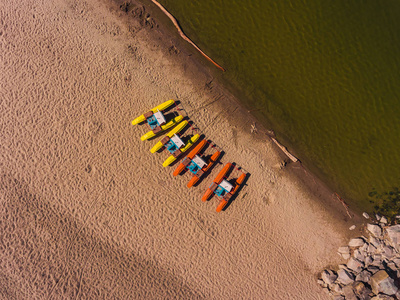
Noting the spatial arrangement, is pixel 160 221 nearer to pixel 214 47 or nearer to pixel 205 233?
pixel 205 233

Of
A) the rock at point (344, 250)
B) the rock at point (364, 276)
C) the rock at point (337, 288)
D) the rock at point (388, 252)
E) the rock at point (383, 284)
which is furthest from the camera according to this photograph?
the rock at point (344, 250)

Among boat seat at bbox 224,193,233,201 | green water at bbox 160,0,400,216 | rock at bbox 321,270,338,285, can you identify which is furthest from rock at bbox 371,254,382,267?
boat seat at bbox 224,193,233,201

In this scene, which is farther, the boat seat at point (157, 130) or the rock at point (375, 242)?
the rock at point (375, 242)

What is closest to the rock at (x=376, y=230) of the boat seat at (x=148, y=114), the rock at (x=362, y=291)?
the rock at (x=362, y=291)

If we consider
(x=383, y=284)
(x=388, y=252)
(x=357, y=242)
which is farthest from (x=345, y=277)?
(x=388, y=252)

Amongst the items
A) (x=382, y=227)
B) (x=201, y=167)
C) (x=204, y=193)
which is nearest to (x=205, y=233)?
(x=204, y=193)

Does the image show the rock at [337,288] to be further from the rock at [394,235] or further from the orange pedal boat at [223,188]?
the orange pedal boat at [223,188]
